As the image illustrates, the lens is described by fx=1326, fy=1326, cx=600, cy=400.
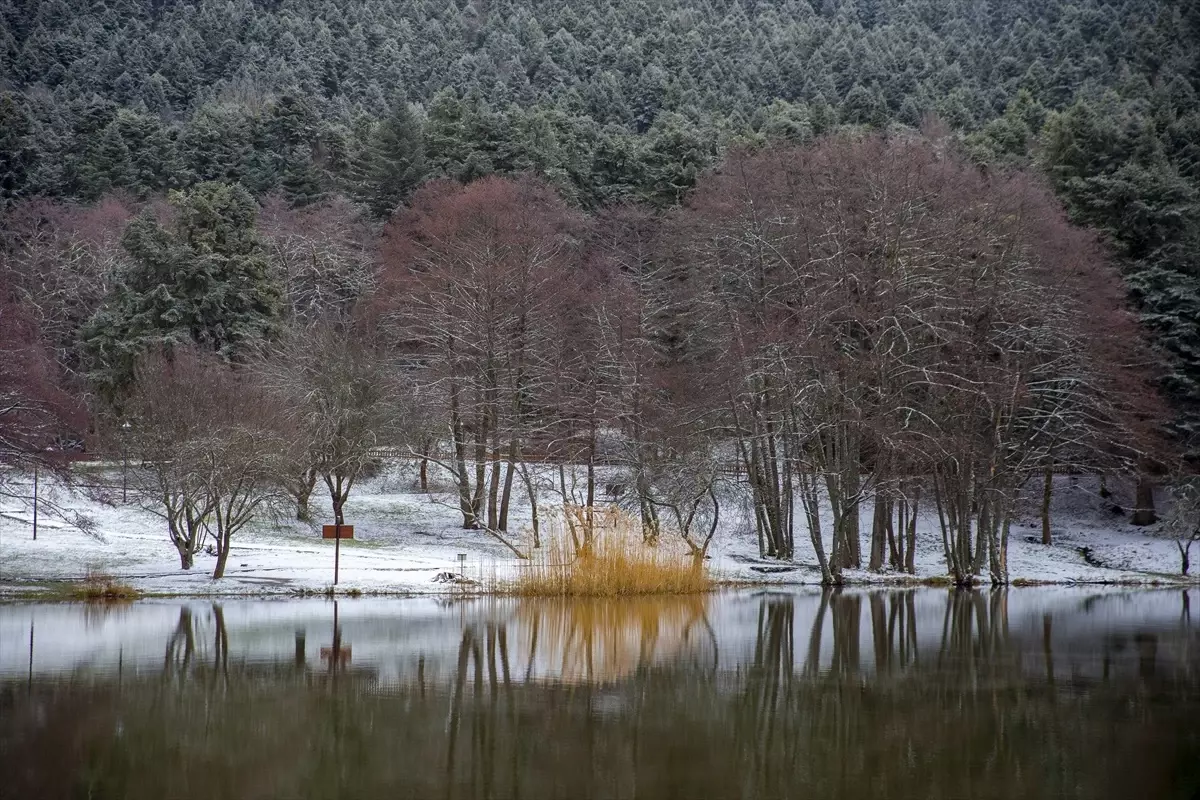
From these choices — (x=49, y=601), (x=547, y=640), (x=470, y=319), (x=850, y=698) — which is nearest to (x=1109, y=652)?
(x=850, y=698)

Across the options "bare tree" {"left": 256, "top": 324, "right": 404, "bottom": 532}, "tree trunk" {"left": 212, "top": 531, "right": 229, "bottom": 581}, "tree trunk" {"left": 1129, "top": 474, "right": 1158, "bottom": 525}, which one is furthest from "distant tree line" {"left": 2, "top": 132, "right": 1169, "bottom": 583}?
"tree trunk" {"left": 1129, "top": 474, "right": 1158, "bottom": 525}

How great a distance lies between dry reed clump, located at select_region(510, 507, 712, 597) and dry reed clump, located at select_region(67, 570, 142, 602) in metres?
8.49

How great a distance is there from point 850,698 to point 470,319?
2790 centimetres

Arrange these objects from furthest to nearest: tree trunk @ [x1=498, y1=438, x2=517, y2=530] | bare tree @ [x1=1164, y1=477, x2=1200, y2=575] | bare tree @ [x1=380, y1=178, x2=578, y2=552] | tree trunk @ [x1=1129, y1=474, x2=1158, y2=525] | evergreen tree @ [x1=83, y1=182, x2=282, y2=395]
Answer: evergreen tree @ [x1=83, y1=182, x2=282, y2=395]
tree trunk @ [x1=1129, y1=474, x2=1158, y2=525]
bare tree @ [x1=380, y1=178, x2=578, y2=552]
tree trunk @ [x1=498, y1=438, x2=517, y2=530]
bare tree @ [x1=1164, y1=477, x2=1200, y2=575]

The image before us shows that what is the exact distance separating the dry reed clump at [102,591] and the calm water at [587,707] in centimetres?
295

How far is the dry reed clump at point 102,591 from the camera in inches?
1134

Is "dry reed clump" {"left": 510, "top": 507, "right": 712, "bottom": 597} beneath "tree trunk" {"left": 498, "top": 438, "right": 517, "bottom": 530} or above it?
beneath

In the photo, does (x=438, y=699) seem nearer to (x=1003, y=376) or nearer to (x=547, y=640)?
(x=547, y=640)

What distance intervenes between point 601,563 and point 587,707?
47.8 ft

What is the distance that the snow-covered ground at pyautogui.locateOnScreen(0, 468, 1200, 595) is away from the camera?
31406 mm

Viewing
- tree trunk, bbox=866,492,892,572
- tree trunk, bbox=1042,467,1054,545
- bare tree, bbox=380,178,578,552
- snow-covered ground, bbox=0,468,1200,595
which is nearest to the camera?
snow-covered ground, bbox=0,468,1200,595

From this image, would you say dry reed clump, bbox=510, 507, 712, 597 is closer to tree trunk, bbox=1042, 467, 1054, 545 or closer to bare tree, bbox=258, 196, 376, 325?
tree trunk, bbox=1042, 467, 1054, 545

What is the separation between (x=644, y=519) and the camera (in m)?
34.2

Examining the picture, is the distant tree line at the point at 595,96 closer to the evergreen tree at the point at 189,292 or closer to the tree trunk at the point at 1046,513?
the tree trunk at the point at 1046,513
